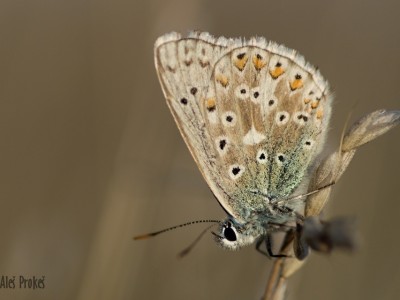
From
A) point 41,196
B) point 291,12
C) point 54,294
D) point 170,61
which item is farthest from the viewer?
point 291,12

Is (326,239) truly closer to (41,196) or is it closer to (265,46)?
(265,46)

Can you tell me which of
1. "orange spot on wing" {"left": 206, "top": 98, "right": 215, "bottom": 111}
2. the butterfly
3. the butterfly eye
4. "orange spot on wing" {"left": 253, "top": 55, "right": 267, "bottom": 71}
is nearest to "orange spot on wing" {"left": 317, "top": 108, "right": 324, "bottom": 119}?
the butterfly

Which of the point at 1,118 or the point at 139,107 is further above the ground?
the point at 139,107

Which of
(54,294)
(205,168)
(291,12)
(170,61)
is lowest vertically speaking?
(54,294)

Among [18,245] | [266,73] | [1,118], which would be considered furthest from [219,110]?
[1,118]

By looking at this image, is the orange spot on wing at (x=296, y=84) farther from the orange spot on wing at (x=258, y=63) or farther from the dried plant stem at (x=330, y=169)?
the dried plant stem at (x=330, y=169)

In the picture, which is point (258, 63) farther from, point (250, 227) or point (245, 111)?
point (250, 227)

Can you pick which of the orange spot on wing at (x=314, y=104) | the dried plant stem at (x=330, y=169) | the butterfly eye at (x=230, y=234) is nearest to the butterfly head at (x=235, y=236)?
the butterfly eye at (x=230, y=234)
